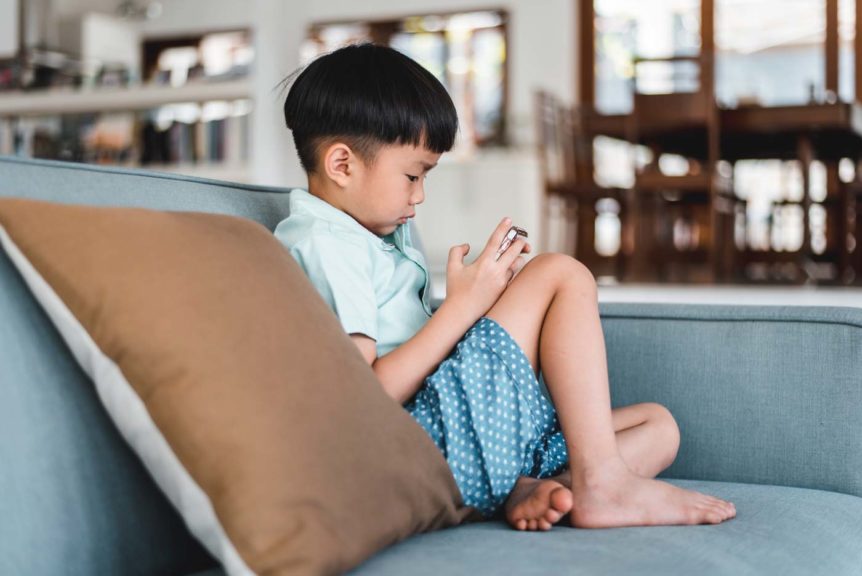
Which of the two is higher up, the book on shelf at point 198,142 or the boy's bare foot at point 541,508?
the book on shelf at point 198,142

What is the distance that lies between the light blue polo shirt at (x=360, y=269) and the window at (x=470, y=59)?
6.46 m

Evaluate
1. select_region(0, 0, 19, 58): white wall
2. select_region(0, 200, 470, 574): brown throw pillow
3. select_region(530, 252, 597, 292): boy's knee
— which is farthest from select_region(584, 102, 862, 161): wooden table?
select_region(0, 200, 470, 574): brown throw pillow

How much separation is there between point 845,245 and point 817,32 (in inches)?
83.7

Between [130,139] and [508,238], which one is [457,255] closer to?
[508,238]

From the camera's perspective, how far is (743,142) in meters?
6.44

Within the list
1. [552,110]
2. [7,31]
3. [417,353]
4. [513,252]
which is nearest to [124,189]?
[417,353]

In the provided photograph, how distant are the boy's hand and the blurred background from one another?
4.79 m

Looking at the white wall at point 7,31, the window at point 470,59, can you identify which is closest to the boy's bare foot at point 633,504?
the window at point 470,59

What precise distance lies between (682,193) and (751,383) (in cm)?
622

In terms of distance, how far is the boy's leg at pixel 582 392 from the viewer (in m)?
1.12

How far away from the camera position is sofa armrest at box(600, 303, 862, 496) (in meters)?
1.34

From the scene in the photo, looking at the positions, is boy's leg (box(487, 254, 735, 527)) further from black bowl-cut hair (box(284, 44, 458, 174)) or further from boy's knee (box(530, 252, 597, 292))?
black bowl-cut hair (box(284, 44, 458, 174))

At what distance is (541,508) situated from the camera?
108 centimetres

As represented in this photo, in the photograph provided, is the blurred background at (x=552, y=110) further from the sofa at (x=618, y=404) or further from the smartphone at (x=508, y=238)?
the smartphone at (x=508, y=238)
